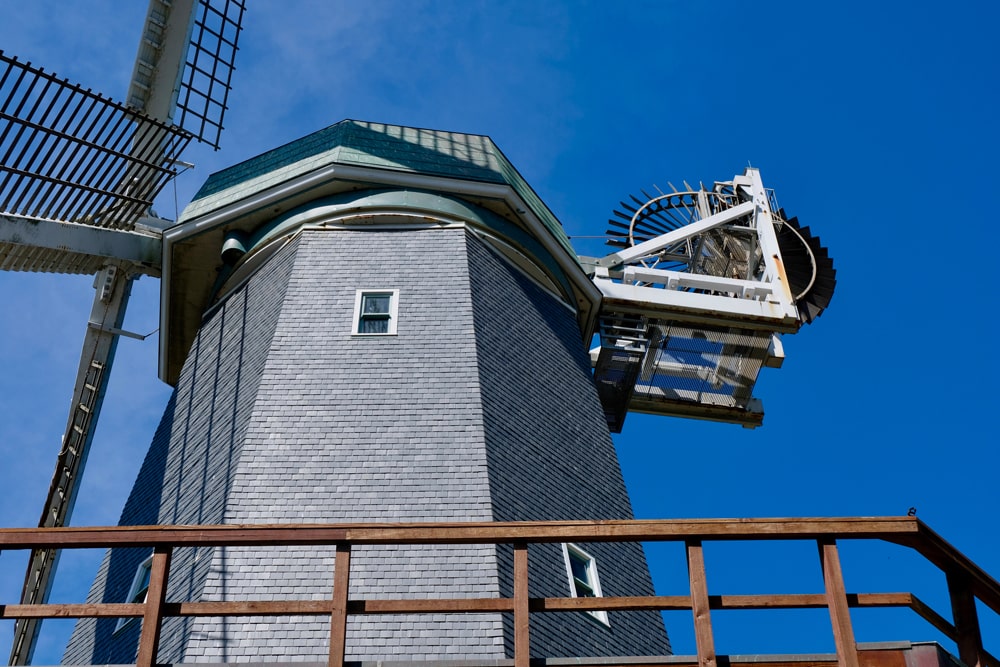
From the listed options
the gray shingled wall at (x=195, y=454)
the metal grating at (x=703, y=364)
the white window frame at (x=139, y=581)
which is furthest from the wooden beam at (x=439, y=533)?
the metal grating at (x=703, y=364)

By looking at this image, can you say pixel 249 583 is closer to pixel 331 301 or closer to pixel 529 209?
pixel 331 301

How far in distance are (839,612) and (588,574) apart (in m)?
6.54

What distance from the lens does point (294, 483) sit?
14531 mm

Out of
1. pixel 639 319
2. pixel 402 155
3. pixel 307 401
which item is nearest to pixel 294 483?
pixel 307 401

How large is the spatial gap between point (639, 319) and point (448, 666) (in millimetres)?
14460

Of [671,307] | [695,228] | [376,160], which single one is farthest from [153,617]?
[695,228]

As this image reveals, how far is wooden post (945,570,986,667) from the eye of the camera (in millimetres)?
8414

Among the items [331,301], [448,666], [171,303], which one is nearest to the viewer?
[448,666]

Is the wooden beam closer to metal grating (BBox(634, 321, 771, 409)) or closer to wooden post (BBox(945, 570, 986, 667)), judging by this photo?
wooden post (BBox(945, 570, 986, 667))

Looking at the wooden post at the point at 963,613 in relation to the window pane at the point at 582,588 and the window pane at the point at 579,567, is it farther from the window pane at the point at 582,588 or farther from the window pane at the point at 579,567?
the window pane at the point at 579,567

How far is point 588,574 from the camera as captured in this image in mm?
14656

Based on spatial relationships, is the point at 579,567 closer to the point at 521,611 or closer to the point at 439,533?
the point at 439,533

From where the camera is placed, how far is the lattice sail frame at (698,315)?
22.5 meters

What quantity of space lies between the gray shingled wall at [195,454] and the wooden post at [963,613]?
268 inches
